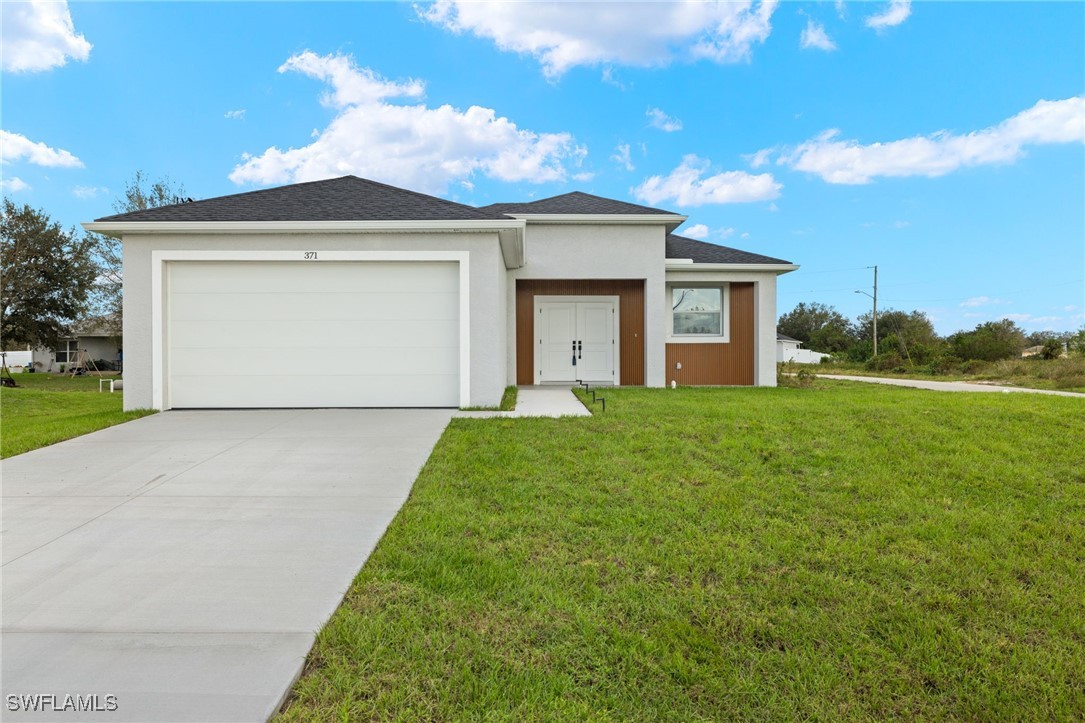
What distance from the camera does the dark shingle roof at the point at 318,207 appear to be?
818cm

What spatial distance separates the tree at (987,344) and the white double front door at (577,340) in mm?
19257

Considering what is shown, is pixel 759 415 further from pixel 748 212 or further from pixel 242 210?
pixel 748 212

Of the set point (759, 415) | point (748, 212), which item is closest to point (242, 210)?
point (759, 415)

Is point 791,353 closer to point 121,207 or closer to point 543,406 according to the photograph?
point 543,406

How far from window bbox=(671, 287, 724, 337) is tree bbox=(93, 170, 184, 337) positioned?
2381 centimetres

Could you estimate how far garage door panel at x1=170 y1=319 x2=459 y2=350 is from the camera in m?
8.29

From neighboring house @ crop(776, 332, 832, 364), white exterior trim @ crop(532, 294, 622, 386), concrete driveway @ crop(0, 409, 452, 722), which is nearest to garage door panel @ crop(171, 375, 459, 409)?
concrete driveway @ crop(0, 409, 452, 722)

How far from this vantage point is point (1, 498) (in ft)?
14.4

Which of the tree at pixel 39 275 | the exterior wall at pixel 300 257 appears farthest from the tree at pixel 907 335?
the tree at pixel 39 275

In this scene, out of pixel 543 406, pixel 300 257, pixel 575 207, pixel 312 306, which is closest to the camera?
pixel 300 257

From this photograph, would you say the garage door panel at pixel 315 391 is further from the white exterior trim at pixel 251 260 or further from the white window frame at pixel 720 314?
the white window frame at pixel 720 314

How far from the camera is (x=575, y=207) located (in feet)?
39.8

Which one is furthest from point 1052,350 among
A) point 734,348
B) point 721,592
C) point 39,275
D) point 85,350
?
point 85,350

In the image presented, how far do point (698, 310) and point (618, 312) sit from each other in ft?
7.65
